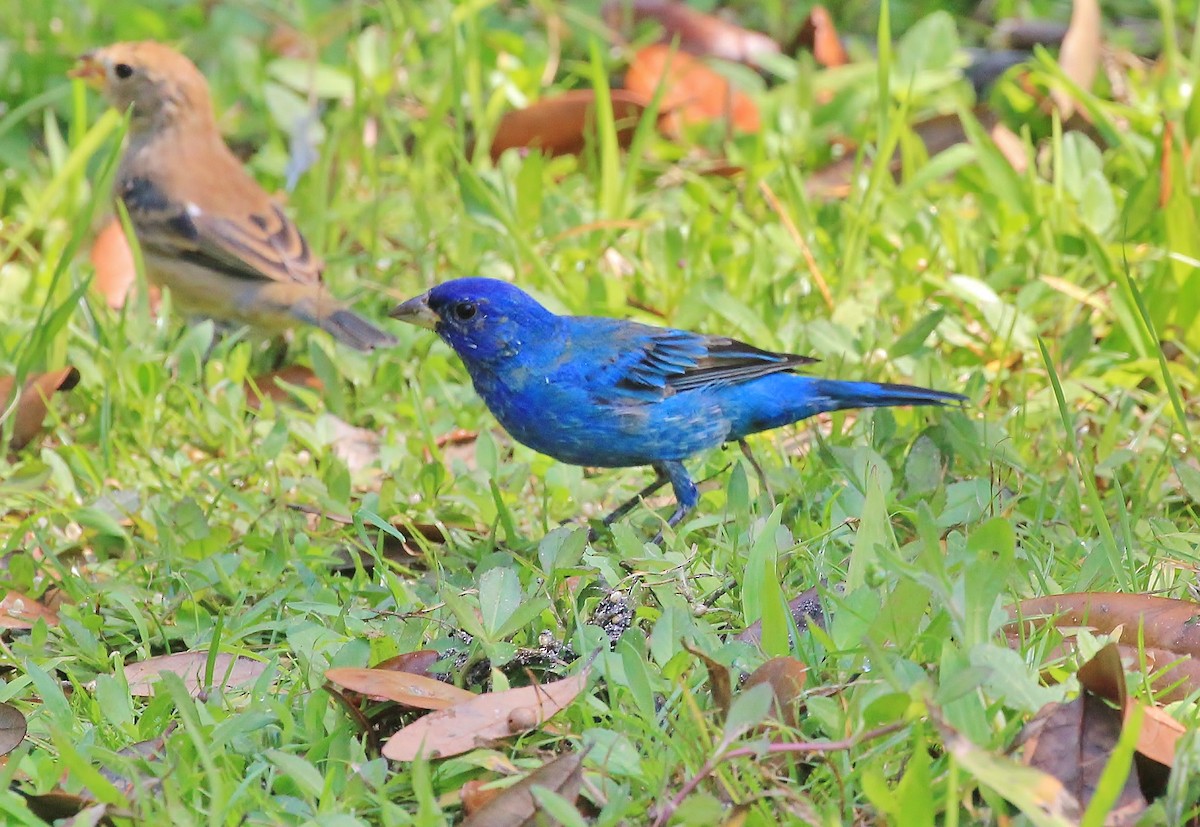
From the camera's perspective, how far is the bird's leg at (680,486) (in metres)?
3.95

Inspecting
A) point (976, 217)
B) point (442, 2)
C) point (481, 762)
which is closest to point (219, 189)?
point (442, 2)

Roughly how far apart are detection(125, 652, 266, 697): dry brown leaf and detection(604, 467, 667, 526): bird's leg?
1029 millimetres

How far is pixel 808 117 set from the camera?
21.2ft

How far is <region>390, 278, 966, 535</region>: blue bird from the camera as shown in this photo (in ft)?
13.0

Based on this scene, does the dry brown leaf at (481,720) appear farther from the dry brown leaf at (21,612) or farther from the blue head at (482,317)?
the blue head at (482,317)

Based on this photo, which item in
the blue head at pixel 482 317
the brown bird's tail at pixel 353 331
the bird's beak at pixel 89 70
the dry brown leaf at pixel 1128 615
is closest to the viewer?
the dry brown leaf at pixel 1128 615

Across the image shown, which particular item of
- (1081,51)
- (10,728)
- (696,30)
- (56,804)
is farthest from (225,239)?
(1081,51)

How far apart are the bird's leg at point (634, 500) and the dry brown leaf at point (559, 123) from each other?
2426 mm

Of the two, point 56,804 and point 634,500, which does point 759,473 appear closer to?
point 634,500

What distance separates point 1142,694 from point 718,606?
33.6 inches

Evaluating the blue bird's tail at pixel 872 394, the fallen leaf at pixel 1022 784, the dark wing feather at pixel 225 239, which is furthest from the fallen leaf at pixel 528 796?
the dark wing feather at pixel 225 239

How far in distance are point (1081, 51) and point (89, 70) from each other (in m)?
4.04

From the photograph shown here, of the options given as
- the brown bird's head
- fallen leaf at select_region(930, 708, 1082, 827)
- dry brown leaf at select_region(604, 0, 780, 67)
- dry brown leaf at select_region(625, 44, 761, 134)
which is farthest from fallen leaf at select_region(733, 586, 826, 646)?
dry brown leaf at select_region(604, 0, 780, 67)

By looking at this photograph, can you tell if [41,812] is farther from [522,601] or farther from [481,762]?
[522,601]
